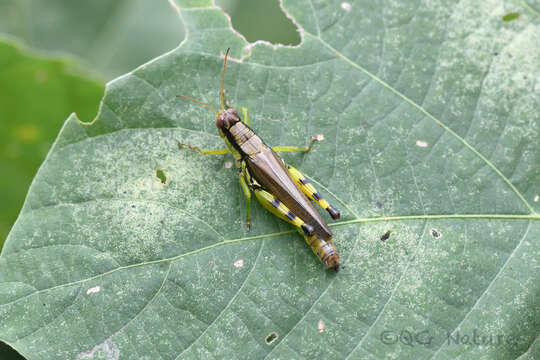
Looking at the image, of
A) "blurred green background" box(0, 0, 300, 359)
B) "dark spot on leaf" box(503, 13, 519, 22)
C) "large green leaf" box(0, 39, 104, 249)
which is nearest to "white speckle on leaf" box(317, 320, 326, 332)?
"blurred green background" box(0, 0, 300, 359)

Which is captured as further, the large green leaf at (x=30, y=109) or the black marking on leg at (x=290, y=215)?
the large green leaf at (x=30, y=109)

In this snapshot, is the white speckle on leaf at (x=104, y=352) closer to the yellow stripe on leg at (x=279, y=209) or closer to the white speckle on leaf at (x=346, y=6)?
the yellow stripe on leg at (x=279, y=209)

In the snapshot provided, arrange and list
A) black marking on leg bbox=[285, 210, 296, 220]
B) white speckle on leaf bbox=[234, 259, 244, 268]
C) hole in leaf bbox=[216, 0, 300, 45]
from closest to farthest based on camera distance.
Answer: white speckle on leaf bbox=[234, 259, 244, 268] → black marking on leg bbox=[285, 210, 296, 220] → hole in leaf bbox=[216, 0, 300, 45]

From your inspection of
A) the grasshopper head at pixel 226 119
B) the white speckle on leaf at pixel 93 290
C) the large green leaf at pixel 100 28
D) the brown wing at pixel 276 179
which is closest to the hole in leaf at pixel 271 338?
the brown wing at pixel 276 179

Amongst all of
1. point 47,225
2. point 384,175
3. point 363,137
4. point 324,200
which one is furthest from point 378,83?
point 47,225

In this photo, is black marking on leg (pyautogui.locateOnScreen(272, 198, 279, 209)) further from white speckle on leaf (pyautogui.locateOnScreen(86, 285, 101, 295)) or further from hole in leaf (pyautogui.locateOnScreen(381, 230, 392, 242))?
white speckle on leaf (pyautogui.locateOnScreen(86, 285, 101, 295))

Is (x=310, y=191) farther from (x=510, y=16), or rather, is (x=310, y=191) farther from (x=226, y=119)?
(x=510, y=16)

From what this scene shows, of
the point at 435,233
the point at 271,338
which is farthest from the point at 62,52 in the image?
the point at 435,233
